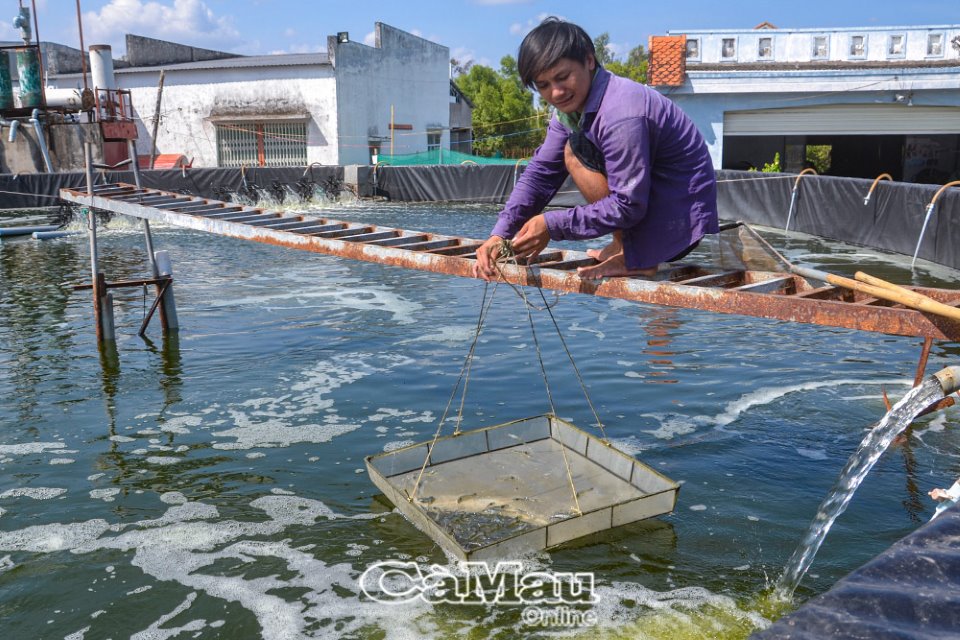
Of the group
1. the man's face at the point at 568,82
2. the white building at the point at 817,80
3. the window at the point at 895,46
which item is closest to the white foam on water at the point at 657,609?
the man's face at the point at 568,82

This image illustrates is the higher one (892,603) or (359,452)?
(892,603)

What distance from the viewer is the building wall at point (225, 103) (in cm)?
3634

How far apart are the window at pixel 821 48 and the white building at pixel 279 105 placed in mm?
19000

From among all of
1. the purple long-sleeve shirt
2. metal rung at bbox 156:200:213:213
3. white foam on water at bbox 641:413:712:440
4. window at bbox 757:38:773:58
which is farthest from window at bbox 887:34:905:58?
the purple long-sleeve shirt

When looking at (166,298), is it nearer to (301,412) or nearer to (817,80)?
(301,412)

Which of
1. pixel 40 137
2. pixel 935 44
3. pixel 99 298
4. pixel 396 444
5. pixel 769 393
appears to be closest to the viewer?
pixel 396 444

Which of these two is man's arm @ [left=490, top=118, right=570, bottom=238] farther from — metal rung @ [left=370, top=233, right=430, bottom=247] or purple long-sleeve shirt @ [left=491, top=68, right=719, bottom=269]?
metal rung @ [left=370, top=233, right=430, bottom=247]

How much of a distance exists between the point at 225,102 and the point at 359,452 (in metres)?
34.2

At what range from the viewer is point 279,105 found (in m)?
36.8

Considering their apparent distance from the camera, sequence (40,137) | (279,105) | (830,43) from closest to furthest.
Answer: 1. (40,137)
2. (830,43)
3. (279,105)

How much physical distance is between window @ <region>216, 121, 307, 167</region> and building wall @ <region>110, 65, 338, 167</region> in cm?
39

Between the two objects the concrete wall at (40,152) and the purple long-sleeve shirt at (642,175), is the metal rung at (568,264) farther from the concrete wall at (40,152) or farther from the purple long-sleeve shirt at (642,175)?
the concrete wall at (40,152)

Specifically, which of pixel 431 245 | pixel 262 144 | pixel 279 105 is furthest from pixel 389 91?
pixel 431 245

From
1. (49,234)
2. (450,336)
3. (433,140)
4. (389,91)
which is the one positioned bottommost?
(450,336)
